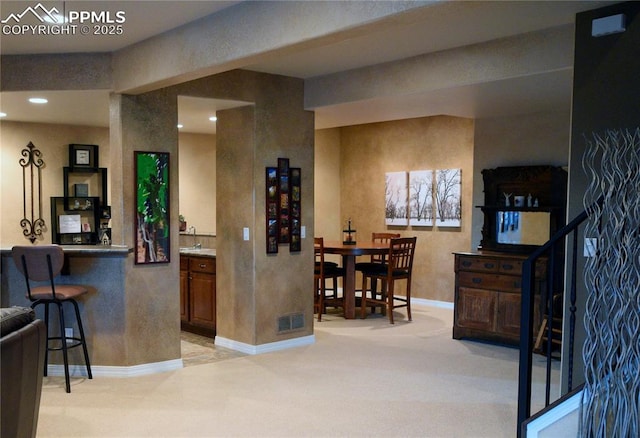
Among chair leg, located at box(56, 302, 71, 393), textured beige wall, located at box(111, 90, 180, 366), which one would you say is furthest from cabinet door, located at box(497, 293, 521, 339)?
chair leg, located at box(56, 302, 71, 393)

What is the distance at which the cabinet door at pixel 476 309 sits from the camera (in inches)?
226

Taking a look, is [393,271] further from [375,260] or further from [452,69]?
[452,69]

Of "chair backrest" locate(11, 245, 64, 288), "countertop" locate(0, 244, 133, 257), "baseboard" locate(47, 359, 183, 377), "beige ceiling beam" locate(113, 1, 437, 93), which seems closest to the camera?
"beige ceiling beam" locate(113, 1, 437, 93)

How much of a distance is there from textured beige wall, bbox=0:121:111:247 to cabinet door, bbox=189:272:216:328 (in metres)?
2.18

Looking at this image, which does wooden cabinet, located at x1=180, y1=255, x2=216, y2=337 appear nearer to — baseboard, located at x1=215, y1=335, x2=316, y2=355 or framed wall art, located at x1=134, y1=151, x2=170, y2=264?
baseboard, located at x1=215, y1=335, x2=316, y2=355

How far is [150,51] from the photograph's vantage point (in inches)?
167

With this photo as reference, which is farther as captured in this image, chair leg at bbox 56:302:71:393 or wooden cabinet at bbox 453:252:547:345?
wooden cabinet at bbox 453:252:547:345

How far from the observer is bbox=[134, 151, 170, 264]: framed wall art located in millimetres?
4797

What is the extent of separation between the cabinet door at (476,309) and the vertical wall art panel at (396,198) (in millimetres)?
2430

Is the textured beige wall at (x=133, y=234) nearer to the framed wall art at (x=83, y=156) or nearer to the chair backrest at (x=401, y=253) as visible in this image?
the framed wall art at (x=83, y=156)

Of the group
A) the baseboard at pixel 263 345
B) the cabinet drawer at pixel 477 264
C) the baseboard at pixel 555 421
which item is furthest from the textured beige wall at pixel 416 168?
the baseboard at pixel 555 421

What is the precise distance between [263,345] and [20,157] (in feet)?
12.6

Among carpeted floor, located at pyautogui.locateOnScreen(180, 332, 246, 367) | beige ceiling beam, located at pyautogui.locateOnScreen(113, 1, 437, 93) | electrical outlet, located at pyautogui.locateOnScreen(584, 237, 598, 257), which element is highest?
beige ceiling beam, located at pyautogui.locateOnScreen(113, 1, 437, 93)

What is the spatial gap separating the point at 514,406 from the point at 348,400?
119cm
